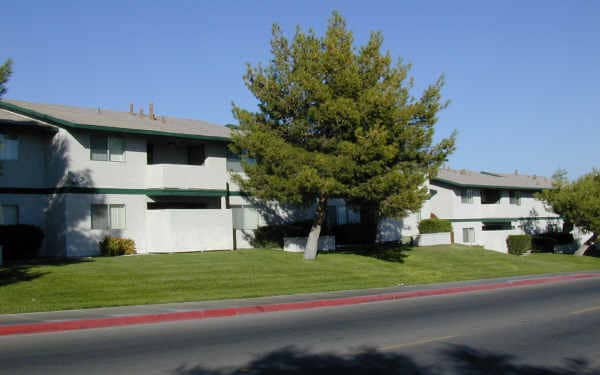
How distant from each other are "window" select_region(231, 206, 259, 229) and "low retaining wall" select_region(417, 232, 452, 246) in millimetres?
12615

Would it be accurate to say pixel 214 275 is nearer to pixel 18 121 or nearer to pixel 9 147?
pixel 18 121

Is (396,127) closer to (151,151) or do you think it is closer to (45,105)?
(151,151)

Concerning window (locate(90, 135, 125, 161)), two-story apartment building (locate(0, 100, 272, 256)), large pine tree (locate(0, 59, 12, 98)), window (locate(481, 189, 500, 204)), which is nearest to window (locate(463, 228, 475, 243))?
window (locate(481, 189, 500, 204))

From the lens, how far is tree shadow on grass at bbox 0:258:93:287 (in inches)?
742

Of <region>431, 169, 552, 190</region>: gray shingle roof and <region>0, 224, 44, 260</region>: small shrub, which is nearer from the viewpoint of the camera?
<region>0, 224, 44, 260</region>: small shrub

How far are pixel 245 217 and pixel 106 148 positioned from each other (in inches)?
322

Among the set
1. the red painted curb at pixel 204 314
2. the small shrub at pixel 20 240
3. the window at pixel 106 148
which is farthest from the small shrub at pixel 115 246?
the red painted curb at pixel 204 314

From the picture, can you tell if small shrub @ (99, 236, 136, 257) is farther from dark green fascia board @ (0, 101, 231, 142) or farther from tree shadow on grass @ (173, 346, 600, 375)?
tree shadow on grass @ (173, 346, 600, 375)

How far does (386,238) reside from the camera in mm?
40969

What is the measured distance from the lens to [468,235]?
47.5 m

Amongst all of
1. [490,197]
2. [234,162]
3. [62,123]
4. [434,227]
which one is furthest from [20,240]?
[490,197]

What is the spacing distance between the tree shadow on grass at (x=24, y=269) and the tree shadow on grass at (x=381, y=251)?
14.0m

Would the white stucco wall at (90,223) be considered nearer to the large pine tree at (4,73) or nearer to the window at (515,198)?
the large pine tree at (4,73)

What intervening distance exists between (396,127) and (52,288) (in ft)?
47.1
